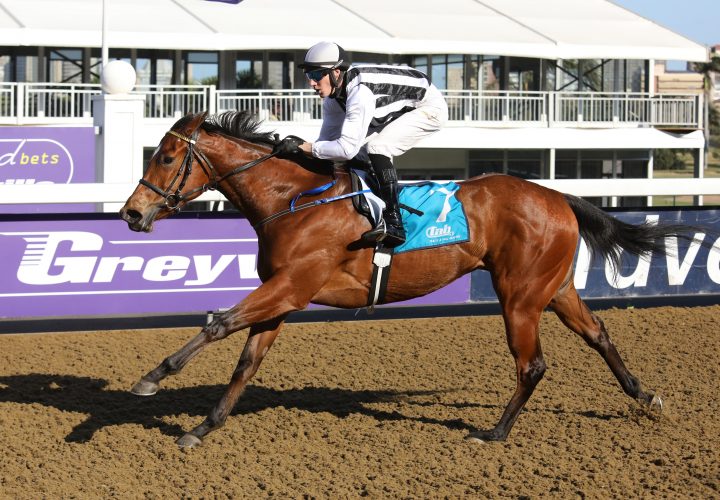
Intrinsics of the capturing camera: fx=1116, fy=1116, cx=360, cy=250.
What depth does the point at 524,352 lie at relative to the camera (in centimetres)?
629

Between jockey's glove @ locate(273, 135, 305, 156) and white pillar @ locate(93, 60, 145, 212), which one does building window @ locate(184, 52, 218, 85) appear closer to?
white pillar @ locate(93, 60, 145, 212)

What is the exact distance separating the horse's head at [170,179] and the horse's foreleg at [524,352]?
74.8 inches

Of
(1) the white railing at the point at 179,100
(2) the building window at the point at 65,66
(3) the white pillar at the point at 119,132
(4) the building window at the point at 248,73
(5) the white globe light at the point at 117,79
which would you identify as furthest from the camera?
(4) the building window at the point at 248,73

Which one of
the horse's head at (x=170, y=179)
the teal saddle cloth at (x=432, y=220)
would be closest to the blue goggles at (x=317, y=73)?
the horse's head at (x=170, y=179)

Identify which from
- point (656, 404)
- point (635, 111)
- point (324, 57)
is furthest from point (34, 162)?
point (635, 111)

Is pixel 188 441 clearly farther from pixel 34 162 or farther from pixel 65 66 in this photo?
pixel 65 66

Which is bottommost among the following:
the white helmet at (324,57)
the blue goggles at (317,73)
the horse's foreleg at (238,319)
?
the horse's foreleg at (238,319)

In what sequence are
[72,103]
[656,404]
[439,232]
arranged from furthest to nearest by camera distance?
[72,103] → [656,404] → [439,232]

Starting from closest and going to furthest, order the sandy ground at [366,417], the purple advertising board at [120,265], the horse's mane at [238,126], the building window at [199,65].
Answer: the sandy ground at [366,417] → the horse's mane at [238,126] → the purple advertising board at [120,265] → the building window at [199,65]

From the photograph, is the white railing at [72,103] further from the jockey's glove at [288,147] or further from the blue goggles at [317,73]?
the blue goggles at [317,73]

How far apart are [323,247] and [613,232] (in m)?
2.02

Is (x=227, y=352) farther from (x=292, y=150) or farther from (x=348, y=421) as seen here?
(x=292, y=150)

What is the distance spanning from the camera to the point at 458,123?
1011 inches

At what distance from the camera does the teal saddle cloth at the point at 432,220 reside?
6.24 metres
